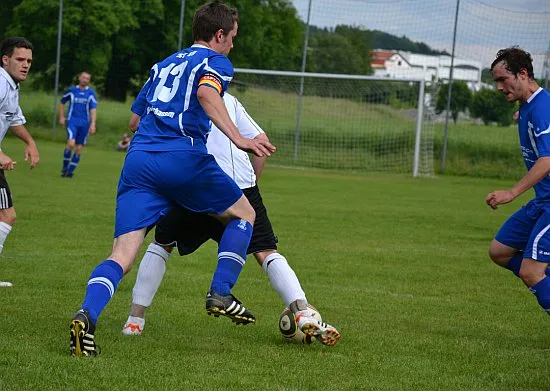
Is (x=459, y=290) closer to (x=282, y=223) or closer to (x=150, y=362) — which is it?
(x=150, y=362)

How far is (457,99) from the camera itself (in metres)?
25.9

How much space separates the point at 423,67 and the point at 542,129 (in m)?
21.7

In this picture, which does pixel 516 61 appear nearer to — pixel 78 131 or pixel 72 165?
pixel 72 165

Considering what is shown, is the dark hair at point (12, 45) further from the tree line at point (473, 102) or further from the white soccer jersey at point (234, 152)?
the tree line at point (473, 102)

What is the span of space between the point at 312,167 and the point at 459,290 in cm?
1790

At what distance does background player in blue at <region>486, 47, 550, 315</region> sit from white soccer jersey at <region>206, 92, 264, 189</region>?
1531mm

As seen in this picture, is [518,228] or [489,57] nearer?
[518,228]

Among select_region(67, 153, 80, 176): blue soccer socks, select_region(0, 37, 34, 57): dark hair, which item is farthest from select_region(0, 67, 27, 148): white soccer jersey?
select_region(67, 153, 80, 176): blue soccer socks

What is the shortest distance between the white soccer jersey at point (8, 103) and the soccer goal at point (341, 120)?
18.0 m

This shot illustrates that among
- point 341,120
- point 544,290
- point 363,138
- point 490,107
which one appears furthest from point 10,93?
point 490,107

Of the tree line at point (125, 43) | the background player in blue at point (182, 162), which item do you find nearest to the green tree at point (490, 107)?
the tree line at point (125, 43)

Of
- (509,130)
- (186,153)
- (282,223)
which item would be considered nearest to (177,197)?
(186,153)

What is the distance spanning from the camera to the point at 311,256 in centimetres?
1018

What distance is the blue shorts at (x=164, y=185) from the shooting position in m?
5.28
